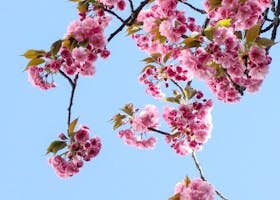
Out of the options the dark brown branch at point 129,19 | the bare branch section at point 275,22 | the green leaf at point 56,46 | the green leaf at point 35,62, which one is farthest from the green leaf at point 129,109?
the bare branch section at point 275,22

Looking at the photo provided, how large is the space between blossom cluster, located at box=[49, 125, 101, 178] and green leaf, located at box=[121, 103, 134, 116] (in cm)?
113

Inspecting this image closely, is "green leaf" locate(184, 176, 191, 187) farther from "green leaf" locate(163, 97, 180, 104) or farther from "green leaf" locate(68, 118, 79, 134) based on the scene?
"green leaf" locate(163, 97, 180, 104)

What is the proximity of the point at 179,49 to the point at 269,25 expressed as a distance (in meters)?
1.14

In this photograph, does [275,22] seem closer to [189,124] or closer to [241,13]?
[241,13]

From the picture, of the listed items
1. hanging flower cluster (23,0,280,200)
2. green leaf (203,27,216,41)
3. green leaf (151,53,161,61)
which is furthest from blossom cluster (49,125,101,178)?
green leaf (203,27,216,41)

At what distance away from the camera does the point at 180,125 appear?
808 centimetres

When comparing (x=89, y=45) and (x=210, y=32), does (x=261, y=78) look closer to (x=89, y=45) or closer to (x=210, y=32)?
(x=210, y=32)

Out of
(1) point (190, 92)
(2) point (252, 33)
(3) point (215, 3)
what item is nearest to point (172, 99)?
(1) point (190, 92)

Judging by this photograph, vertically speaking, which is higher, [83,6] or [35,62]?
[83,6]

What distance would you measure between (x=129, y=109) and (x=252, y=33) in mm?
2491

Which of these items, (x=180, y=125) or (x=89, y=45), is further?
(x=180, y=125)

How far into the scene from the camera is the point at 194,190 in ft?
21.9

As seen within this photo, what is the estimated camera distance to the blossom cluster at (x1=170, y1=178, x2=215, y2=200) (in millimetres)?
6633

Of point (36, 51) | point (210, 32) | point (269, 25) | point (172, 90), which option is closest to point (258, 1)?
point (269, 25)
